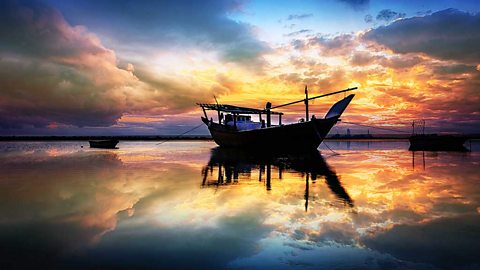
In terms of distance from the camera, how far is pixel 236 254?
A: 16.3 ft

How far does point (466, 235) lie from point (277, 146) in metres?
29.6

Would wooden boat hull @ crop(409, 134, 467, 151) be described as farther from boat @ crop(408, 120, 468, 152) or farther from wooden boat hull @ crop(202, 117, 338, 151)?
wooden boat hull @ crop(202, 117, 338, 151)

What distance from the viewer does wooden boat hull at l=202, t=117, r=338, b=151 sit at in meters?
32.6

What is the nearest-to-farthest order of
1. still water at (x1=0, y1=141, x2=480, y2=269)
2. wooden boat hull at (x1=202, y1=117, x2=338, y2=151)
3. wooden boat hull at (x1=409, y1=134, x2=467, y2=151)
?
still water at (x1=0, y1=141, x2=480, y2=269), wooden boat hull at (x1=202, y1=117, x2=338, y2=151), wooden boat hull at (x1=409, y1=134, x2=467, y2=151)

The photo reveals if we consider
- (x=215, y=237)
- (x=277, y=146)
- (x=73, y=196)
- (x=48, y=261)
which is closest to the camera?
(x=48, y=261)

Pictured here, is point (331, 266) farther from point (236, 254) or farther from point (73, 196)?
point (73, 196)

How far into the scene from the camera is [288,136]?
33781 mm

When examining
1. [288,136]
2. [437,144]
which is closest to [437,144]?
[437,144]

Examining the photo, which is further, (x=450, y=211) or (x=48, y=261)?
(x=450, y=211)

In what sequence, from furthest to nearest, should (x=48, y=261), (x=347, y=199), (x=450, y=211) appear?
1. (x=347, y=199)
2. (x=450, y=211)
3. (x=48, y=261)

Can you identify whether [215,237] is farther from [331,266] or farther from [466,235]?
[466,235]

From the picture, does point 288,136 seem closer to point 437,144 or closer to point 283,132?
point 283,132

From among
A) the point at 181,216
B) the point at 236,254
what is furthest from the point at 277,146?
the point at 236,254

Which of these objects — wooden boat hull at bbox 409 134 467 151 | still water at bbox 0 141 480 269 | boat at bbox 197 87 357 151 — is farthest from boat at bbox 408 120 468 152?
still water at bbox 0 141 480 269
